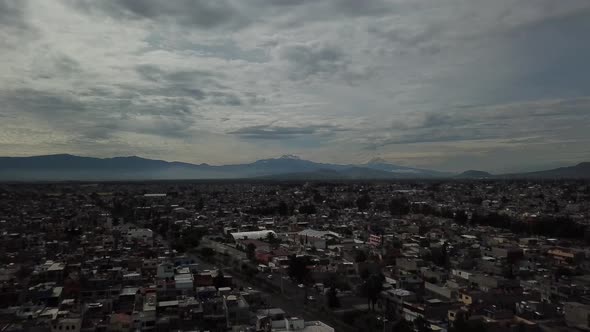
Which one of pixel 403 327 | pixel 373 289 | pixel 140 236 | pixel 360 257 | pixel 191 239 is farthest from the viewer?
pixel 191 239

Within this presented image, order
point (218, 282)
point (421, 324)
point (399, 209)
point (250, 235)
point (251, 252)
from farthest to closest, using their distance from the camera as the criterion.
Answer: point (399, 209) → point (250, 235) → point (251, 252) → point (218, 282) → point (421, 324)

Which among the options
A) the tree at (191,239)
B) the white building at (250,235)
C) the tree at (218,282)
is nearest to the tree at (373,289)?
the tree at (218,282)

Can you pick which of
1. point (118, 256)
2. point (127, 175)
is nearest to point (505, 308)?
point (118, 256)

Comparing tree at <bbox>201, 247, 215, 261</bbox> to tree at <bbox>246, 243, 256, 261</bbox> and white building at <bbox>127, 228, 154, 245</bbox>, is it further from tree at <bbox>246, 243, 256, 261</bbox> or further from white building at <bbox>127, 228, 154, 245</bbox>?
white building at <bbox>127, 228, 154, 245</bbox>

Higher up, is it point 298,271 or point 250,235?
point 298,271

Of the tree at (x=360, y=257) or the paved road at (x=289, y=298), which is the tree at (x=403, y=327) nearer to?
the paved road at (x=289, y=298)

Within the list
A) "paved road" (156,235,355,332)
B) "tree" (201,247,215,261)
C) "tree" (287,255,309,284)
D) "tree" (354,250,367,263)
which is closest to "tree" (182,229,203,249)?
"tree" (201,247,215,261)

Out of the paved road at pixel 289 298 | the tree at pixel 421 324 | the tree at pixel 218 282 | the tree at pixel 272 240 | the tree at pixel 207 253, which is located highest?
the tree at pixel 218 282

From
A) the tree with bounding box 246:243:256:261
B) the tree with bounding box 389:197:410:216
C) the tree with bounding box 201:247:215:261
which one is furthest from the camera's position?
the tree with bounding box 389:197:410:216

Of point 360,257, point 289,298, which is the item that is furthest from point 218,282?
point 360,257

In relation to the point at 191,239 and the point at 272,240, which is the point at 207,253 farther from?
the point at 272,240

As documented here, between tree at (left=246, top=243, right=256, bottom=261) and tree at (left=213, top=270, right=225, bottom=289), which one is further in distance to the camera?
tree at (left=246, top=243, right=256, bottom=261)

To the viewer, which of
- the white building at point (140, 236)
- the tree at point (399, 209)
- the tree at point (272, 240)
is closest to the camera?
the white building at point (140, 236)
